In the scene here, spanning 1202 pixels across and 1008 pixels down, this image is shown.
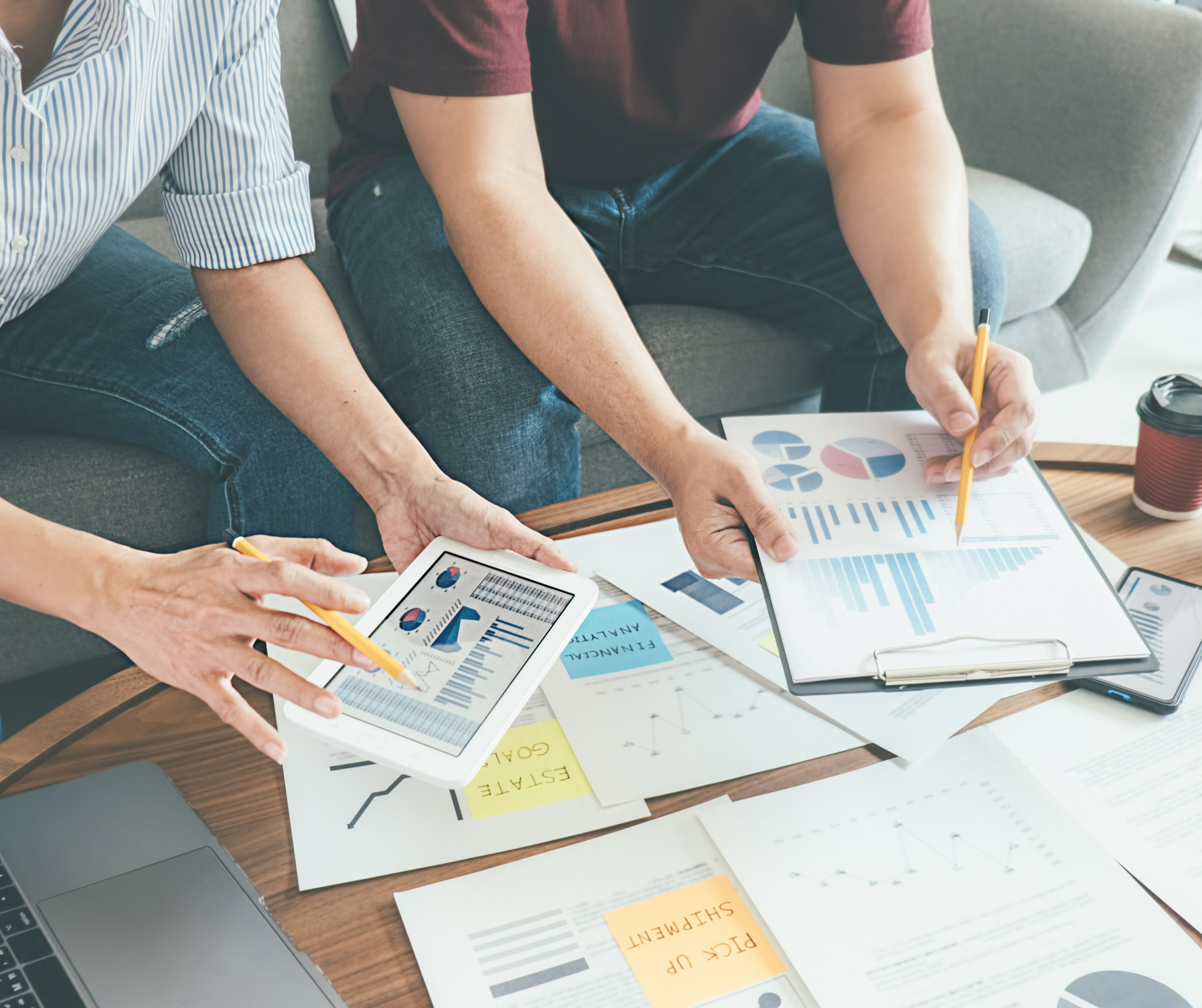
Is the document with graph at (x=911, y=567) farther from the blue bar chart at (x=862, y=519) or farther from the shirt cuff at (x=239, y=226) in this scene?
the shirt cuff at (x=239, y=226)

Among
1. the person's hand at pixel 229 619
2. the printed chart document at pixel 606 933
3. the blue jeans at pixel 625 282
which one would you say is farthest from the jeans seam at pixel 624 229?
the printed chart document at pixel 606 933

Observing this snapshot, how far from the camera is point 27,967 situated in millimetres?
526

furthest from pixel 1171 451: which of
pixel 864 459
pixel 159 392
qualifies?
pixel 159 392

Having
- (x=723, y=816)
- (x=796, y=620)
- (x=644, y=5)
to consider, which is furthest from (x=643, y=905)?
(x=644, y=5)

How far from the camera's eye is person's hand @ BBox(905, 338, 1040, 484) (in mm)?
792

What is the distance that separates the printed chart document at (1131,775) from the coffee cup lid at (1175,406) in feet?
0.82

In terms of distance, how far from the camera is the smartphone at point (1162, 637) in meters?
0.68

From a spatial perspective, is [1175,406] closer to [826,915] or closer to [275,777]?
[826,915]

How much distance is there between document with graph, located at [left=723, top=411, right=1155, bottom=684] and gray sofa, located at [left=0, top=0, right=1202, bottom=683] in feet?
1.56

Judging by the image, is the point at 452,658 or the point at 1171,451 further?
the point at 1171,451

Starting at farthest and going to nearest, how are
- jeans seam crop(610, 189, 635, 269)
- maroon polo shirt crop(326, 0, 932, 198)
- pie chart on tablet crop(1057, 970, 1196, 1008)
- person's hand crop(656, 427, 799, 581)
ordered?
jeans seam crop(610, 189, 635, 269) → maroon polo shirt crop(326, 0, 932, 198) → person's hand crop(656, 427, 799, 581) → pie chart on tablet crop(1057, 970, 1196, 1008)

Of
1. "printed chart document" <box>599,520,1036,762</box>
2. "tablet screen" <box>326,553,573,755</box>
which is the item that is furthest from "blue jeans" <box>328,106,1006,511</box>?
"tablet screen" <box>326,553,573,755</box>

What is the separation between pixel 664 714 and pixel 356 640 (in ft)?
0.75

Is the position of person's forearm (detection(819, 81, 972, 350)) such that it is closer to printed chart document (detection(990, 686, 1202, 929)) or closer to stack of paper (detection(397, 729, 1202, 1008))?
printed chart document (detection(990, 686, 1202, 929))
